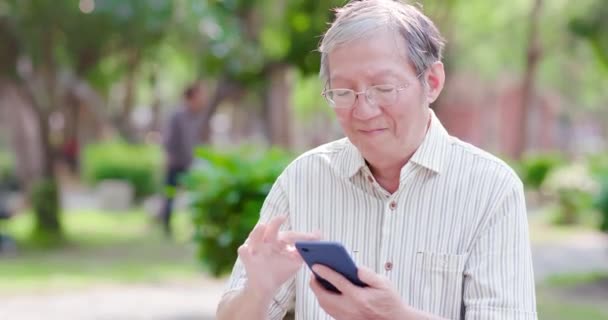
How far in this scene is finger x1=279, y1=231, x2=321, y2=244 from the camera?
234 cm

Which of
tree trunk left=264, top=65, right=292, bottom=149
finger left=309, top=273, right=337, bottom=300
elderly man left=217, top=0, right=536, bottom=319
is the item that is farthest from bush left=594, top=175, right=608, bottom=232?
tree trunk left=264, top=65, right=292, bottom=149

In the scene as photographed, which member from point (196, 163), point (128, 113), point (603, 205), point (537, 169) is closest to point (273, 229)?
point (603, 205)

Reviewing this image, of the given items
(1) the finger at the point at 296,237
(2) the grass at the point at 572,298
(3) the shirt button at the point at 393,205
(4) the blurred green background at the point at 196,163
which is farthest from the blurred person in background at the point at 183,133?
(1) the finger at the point at 296,237

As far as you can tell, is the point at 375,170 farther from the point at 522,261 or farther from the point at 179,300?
the point at 179,300

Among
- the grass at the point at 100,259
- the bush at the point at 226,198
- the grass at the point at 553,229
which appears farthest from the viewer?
the grass at the point at 553,229

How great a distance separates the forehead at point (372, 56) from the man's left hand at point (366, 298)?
0.49m

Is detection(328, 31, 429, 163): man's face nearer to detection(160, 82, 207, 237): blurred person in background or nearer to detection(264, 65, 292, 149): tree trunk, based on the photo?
detection(160, 82, 207, 237): blurred person in background

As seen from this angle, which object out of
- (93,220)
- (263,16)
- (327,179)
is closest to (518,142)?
(263,16)

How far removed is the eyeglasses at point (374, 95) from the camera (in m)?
2.47

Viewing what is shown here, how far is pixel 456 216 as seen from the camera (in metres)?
2.59

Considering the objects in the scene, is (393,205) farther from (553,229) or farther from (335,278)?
(553,229)

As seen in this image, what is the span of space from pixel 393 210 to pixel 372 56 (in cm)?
43

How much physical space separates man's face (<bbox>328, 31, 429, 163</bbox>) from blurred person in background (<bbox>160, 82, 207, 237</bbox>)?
10383mm

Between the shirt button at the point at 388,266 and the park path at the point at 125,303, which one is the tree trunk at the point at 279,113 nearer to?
the park path at the point at 125,303
